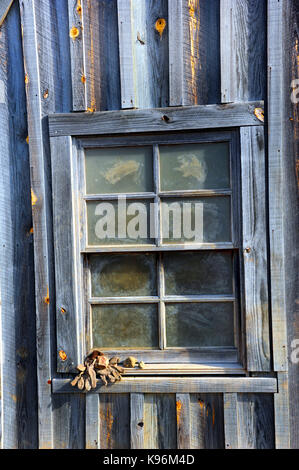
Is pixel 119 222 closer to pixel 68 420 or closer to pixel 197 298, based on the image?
pixel 197 298

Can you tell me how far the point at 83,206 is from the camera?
2293 mm

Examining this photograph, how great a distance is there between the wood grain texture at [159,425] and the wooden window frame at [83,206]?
19 cm

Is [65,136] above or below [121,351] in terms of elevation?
above

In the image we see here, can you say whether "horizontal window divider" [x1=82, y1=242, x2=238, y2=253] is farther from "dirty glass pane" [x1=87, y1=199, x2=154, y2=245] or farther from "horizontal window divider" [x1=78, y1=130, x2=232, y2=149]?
"horizontal window divider" [x1=78, y1=130, x2=232, y2=149]

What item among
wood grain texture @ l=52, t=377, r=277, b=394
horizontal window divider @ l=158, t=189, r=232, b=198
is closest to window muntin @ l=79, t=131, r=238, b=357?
horizontal window divider @ l=158, t=189, r=232, b=198

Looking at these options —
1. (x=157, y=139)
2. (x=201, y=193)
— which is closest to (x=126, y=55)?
(x=157, y=139)

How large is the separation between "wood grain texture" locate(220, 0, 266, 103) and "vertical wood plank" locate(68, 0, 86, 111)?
2.89 feet

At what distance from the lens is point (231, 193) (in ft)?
7.32

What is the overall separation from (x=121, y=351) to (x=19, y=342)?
2.27ft

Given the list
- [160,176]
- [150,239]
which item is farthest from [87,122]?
[150,239]

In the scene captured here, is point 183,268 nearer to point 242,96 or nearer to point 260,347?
point 260,347

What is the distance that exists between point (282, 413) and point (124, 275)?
1.32m

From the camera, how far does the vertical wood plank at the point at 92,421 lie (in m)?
2.23
